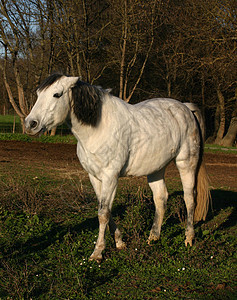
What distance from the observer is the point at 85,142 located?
3959 millimetres

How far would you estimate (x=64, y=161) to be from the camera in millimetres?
11641

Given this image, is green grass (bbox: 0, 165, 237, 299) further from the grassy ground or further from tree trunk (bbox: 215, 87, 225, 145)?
tree trunk (bbox: 215, 87, 225, 145)

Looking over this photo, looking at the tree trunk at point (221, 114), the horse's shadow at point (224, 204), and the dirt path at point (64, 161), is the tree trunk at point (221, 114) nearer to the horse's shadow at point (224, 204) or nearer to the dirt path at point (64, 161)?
the dirt path at point (64, 161)

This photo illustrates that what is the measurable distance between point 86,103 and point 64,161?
8.00 metres

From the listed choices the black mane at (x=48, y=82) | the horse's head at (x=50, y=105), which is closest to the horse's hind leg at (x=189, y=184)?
the horse's head at (x=50, y=105)

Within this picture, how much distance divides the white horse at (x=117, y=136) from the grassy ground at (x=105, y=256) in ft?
0.92

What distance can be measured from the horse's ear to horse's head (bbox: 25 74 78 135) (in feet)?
0.34

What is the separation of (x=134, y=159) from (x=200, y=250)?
1.51 meters

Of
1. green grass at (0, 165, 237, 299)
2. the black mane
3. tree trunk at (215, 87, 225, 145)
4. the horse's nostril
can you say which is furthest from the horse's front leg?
tree trunk at (215, 87, 225, 145)

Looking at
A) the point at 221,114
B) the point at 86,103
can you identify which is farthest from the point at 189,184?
the point at 221,114

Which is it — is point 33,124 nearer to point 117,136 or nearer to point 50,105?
point 50,105

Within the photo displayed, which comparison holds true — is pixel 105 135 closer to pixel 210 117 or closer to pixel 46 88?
pixel 46 88

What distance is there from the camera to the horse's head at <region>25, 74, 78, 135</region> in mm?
3484

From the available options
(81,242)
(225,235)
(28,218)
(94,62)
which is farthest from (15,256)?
(94,62)
